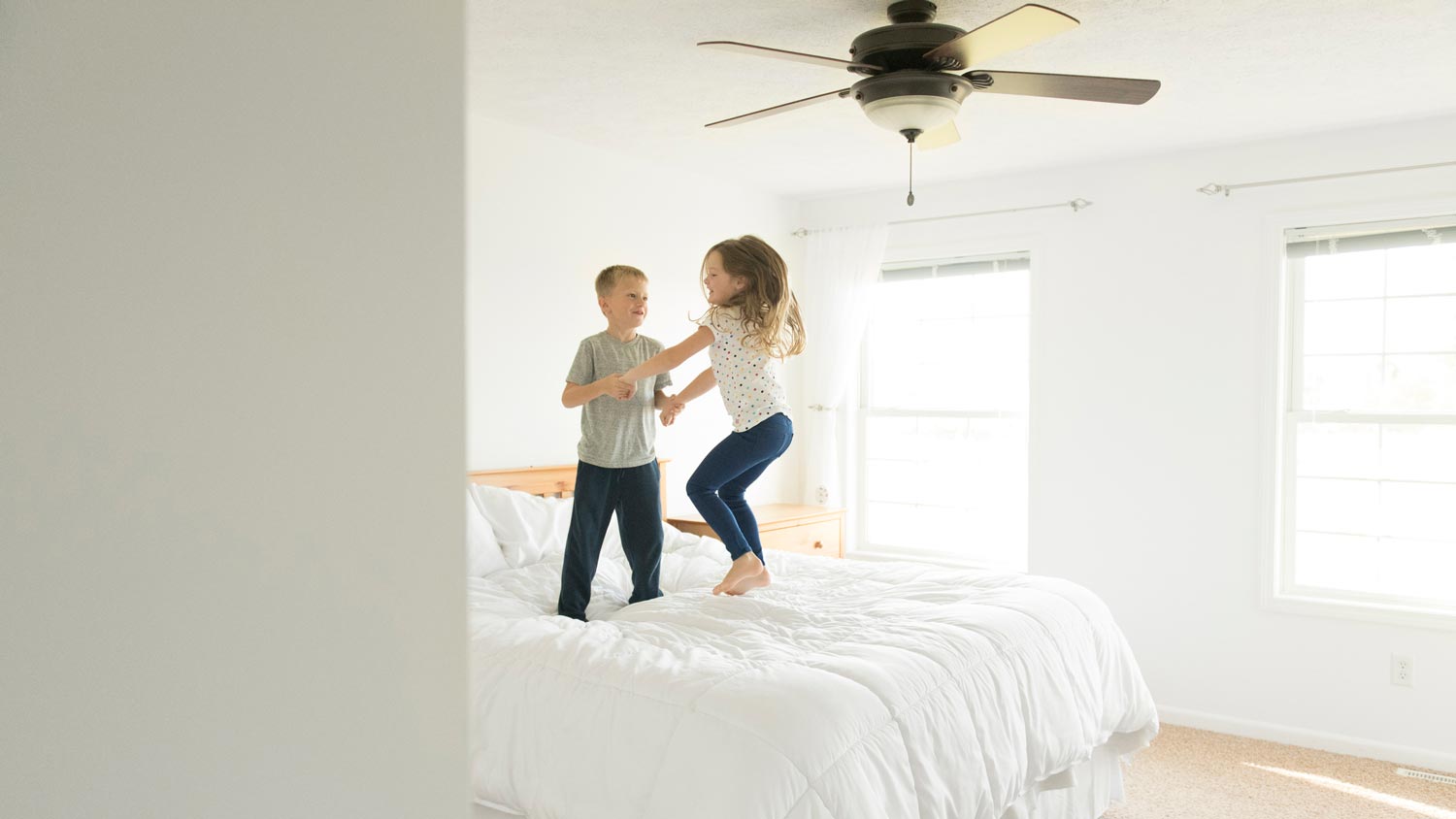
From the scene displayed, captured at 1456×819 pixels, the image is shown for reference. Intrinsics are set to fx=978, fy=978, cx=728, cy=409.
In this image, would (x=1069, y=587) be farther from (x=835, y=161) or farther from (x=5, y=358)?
(x=5, y=358)

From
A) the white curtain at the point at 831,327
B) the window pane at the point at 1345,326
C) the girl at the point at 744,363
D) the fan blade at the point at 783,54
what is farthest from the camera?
the white curtain at the point at 831,327

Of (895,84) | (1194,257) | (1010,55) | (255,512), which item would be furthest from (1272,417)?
(255,512)

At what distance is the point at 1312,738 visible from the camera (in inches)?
148

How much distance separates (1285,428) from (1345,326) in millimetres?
450

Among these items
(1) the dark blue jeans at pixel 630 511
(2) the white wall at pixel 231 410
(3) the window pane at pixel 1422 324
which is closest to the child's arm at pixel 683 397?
(1) the dark blue jeans at pixel 630 511

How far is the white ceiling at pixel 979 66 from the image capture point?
253cm

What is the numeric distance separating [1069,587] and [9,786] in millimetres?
2648

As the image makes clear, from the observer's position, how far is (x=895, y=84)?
2.38 metres

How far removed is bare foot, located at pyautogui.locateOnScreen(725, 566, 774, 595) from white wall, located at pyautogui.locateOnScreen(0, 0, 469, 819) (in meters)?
1.78

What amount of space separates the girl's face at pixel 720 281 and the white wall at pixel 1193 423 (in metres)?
2.01

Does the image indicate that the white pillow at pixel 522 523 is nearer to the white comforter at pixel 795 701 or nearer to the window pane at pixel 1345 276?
the white comforter at pixel 795 701

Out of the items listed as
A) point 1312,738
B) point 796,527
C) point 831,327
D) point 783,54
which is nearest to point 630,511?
point 783,54

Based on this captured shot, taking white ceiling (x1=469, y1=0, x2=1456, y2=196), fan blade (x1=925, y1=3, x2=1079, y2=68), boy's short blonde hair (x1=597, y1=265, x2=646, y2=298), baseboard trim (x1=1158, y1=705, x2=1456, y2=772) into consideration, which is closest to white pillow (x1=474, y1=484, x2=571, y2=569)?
boy's short blonde hair (x1=597, y1=265, x2=646, y2=298)

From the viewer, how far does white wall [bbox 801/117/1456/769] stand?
3672mm
